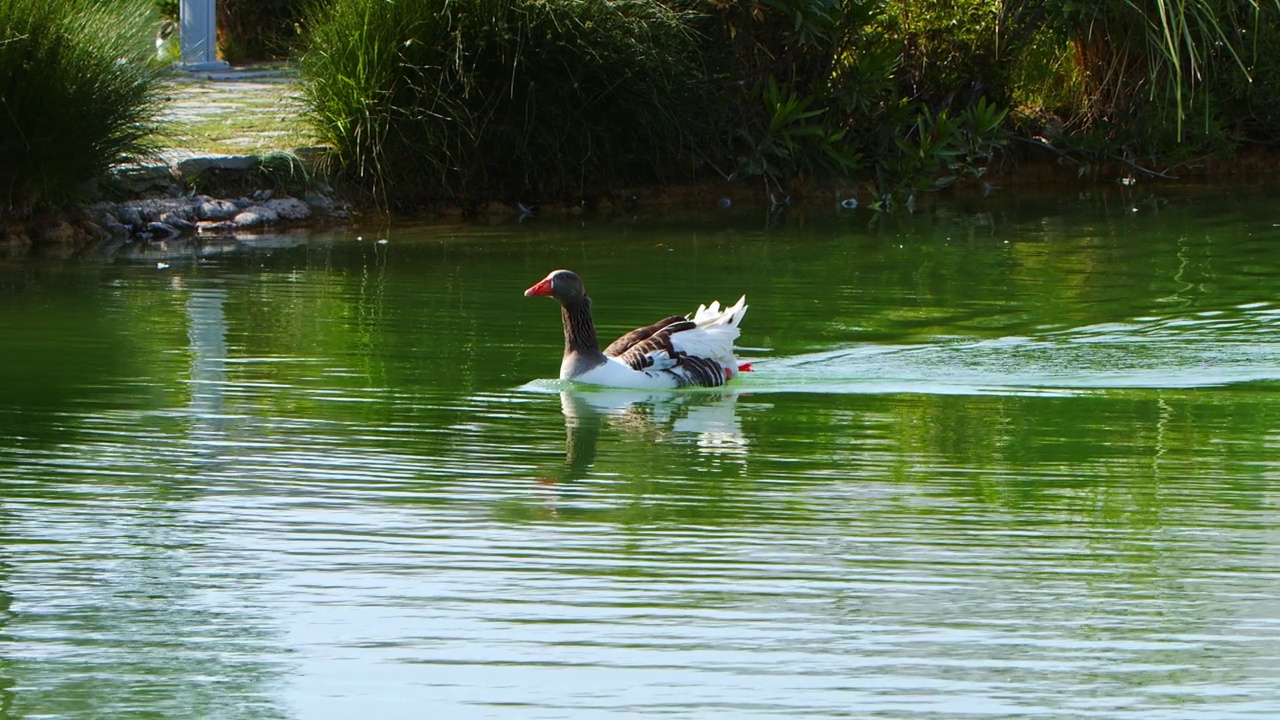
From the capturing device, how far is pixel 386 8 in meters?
16.5

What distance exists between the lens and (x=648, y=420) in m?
8.98

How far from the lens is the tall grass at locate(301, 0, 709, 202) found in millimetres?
16594

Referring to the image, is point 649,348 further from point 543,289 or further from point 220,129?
point 220,129

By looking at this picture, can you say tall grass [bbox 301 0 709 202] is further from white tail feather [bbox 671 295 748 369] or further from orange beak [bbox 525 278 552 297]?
white tail feather [bbox 671 295 748 369]

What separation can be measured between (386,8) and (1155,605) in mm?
12252

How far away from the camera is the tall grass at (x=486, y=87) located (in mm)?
16594

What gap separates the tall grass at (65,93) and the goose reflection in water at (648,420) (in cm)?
670

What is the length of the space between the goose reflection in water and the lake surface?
3cm

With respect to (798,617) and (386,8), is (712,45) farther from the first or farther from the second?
(798,617)

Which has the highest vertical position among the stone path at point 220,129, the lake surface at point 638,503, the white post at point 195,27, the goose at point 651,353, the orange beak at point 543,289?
the white post at point 195,27

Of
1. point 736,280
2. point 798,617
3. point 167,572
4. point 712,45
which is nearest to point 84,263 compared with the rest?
point 736,280

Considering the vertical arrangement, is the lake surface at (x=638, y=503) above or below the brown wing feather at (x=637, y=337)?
below

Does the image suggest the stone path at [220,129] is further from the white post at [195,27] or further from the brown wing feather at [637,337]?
the brown wing feather at [637,337]

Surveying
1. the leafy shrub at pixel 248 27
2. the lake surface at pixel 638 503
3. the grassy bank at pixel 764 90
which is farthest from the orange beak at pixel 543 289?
the leafy shrub at pixel 248 27
